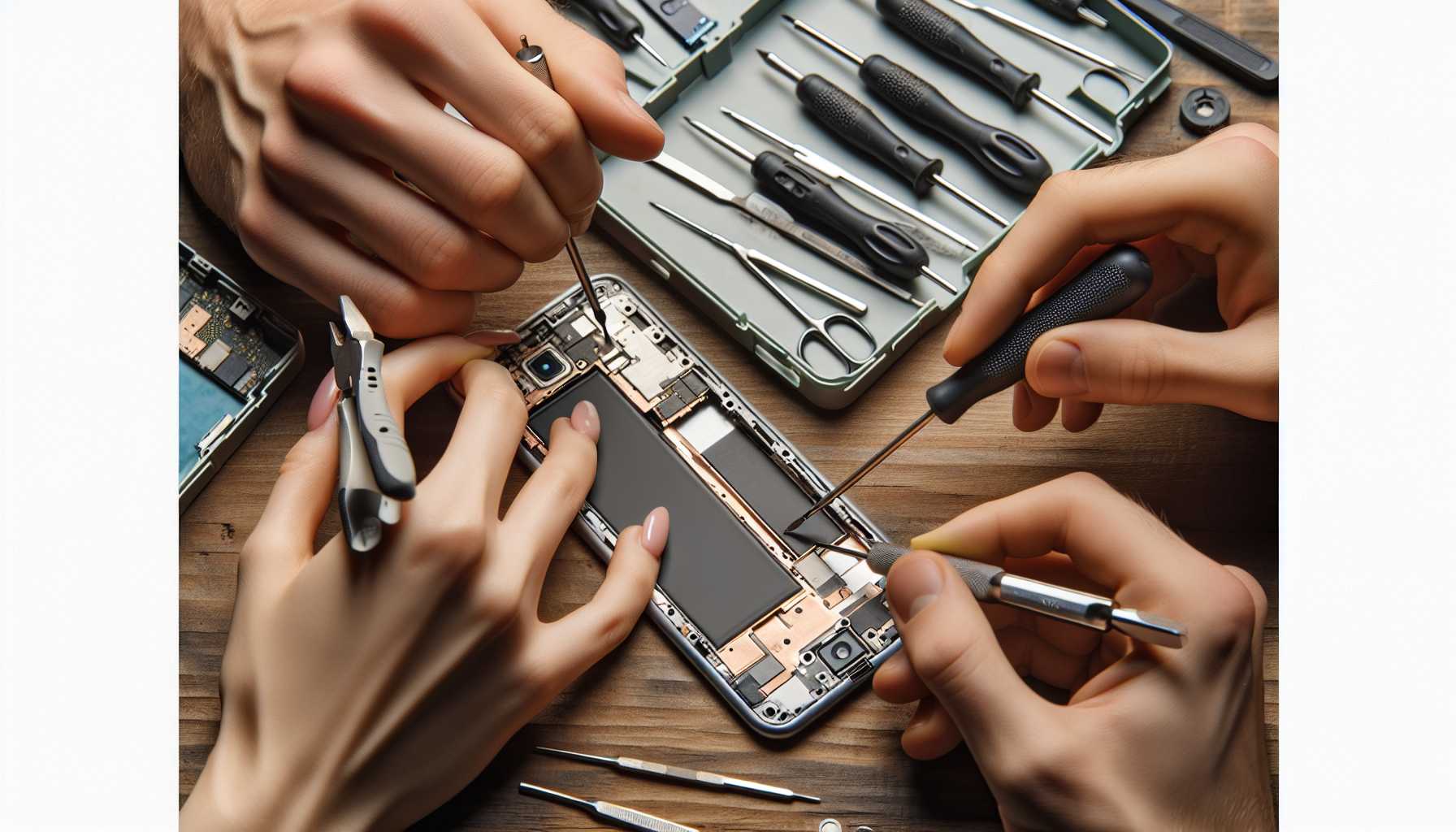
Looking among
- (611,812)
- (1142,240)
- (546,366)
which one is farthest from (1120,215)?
(611,812)

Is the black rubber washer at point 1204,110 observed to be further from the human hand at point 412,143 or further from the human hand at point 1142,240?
the human hand at point 412,143

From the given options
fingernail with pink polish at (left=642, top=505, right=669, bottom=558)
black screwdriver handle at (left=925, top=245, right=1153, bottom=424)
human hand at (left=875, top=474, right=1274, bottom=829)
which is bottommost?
human hand at (left=875, top=474, right=1274, bottom=829)

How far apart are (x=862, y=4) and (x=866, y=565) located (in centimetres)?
125

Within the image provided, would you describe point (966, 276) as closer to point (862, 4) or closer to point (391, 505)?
point (862, 4)

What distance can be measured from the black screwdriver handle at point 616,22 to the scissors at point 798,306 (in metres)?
0.40

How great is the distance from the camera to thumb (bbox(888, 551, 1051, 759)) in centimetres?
177

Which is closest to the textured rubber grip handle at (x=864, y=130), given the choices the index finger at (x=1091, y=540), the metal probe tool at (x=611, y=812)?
the index finger at (x=1091, y=540)

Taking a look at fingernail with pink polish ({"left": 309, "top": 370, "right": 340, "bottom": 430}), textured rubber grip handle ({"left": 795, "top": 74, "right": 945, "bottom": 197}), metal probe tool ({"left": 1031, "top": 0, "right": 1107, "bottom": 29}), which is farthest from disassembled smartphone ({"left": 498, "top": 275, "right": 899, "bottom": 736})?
metal probe tool ({"left": 1031, "top": 0, "right": 1107, "bottom": 29})

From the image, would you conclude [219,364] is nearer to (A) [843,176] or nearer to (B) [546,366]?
(B) [546,366]

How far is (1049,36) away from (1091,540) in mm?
1191

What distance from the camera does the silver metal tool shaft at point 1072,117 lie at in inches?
98.7

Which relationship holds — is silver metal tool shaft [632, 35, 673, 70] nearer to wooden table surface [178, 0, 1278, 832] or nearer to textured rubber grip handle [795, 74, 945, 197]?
textured rubber grip handle [795, 74, 945, 197]

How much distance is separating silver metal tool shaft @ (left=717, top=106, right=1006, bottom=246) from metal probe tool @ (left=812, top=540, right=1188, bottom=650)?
0.75 metres

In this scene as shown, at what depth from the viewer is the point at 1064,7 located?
8.43ft
